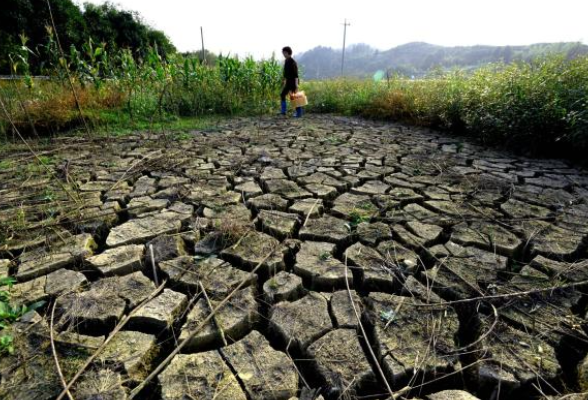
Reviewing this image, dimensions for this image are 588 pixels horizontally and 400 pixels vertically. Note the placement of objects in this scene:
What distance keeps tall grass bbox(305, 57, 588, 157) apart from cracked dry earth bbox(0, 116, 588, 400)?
110 centimetres

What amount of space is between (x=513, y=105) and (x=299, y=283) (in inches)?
187

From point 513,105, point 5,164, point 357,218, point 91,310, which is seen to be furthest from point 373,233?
point 5,164

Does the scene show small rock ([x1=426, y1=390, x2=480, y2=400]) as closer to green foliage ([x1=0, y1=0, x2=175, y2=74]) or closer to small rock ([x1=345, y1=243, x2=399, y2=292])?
small rock ([x1=345, y1=243, x2=399, y2=292])

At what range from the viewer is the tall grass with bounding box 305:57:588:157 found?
4168 millimetres

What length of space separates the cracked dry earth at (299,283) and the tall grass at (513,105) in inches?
43.5

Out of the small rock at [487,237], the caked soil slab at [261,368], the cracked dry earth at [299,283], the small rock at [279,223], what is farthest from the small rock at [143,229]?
the small rock at [487,237]

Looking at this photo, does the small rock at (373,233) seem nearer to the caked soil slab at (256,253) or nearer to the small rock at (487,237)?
the small rock at (487,237)

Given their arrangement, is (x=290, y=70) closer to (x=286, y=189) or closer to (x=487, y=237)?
(x=286, y=189)

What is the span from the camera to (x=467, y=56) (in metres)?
77.5

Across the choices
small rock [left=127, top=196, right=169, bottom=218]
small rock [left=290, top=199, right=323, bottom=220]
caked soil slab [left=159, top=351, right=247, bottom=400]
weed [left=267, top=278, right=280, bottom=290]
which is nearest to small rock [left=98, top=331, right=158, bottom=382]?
caked soil slab [left=159, top=351, right=247, bottom=400]

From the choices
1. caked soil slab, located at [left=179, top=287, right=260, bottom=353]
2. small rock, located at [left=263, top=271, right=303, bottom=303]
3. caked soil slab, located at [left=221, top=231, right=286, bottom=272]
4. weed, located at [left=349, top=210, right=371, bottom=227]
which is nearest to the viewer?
caked soil slab, located at [left=179, top=287, right=260, bottom=353]

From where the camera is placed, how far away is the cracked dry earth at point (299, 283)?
1288 millimetres

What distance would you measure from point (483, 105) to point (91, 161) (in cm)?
587

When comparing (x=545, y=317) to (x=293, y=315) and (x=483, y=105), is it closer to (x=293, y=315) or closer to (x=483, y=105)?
(x=293, y=315)
